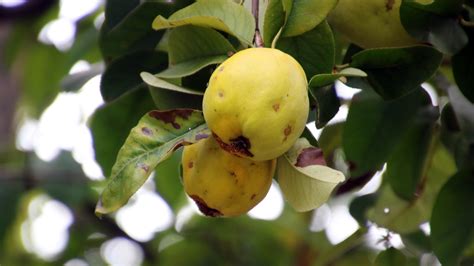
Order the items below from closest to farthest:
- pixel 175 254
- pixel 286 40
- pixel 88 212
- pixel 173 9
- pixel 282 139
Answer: pixel 282 139, pixel 286 40, pixel 173 9, pixel 175 254, pixel 88 212

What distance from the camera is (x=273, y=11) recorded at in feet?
2.83

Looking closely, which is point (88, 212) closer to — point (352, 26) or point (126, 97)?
point (126, 97)

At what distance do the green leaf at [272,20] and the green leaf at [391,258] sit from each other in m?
0.56

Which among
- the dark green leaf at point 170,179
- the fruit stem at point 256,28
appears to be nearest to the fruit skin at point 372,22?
the fruit stem at point 256,28

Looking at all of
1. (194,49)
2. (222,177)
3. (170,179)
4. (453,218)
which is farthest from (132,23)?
(170,179)

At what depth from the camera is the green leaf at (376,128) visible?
122cm

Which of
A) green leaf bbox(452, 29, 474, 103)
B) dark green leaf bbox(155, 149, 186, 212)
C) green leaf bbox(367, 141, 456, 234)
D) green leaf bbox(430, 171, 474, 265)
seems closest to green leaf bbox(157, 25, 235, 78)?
green leaf bbox(452, 29, 474, 103)

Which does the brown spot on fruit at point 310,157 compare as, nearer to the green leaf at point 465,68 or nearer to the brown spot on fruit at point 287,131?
the brown spot on fruit at point 287,131

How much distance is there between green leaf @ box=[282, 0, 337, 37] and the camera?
0.87 meters

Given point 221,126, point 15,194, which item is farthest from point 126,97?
point 15,194

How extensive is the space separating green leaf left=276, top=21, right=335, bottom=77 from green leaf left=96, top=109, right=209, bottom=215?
115mm

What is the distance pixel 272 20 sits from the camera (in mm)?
867

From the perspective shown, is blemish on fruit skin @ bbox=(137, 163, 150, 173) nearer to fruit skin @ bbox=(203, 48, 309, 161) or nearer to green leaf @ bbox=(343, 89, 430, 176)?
fruit skin @ bbox=(203, 48, 309, 161)

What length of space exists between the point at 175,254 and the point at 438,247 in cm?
108
